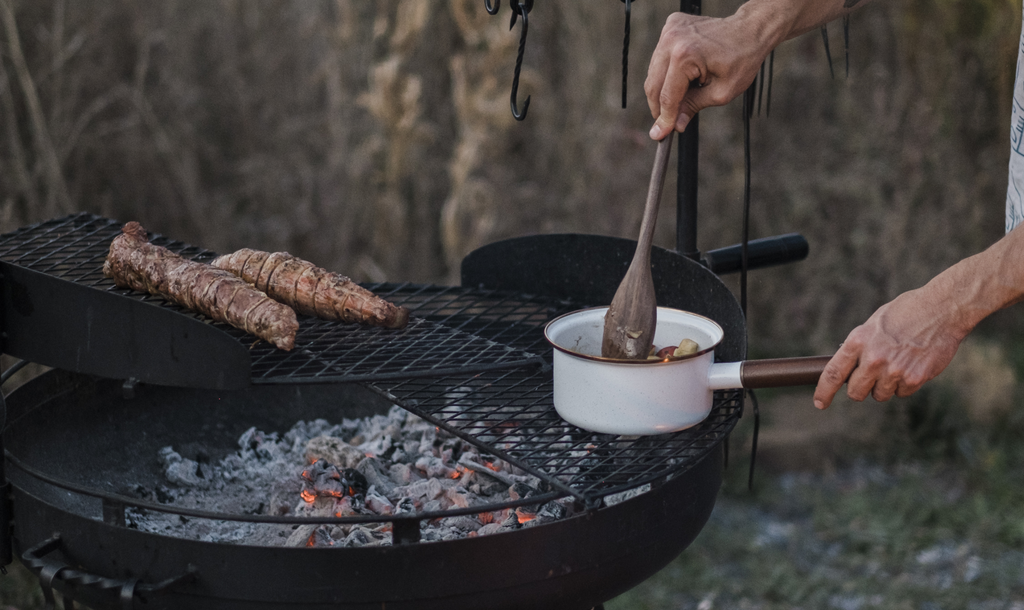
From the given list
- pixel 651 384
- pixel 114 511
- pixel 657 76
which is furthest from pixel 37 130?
pixel 651 384

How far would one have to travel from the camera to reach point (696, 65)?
193 centimetres

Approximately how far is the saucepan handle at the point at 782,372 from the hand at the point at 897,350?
2 cm

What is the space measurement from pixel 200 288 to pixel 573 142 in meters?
3.09

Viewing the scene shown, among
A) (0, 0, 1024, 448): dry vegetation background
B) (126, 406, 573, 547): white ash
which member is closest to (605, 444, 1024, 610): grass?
(0, 0, 1024, 448): dry vegetation background

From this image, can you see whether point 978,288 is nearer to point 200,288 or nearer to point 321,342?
point 321,342

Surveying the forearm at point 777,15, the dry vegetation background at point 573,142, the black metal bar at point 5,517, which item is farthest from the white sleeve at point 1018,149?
the black metal bar at point 5,517

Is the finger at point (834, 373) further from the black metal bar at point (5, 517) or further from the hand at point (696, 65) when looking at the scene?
the black metal bar at point (5, 517)

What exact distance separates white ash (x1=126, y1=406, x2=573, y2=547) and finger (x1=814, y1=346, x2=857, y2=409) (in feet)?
1.88

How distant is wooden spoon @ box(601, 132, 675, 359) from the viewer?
186 cm

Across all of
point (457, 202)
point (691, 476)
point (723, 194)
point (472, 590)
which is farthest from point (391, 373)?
point (723, 194)

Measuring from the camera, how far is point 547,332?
1.89 meters

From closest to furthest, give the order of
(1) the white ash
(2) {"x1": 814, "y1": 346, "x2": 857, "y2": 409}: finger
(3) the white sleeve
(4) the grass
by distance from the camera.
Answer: (2) {"x1": 814, "y1": 346, "x2": 857, "y2": 409}: finger < (1) the white ash < (3) the white sleeve < (4) the grass

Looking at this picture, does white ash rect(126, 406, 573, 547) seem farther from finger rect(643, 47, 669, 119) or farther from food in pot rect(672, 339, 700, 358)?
finger rect(643, 47, 669, 119)

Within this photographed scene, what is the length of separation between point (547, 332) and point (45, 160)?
3.01 m
